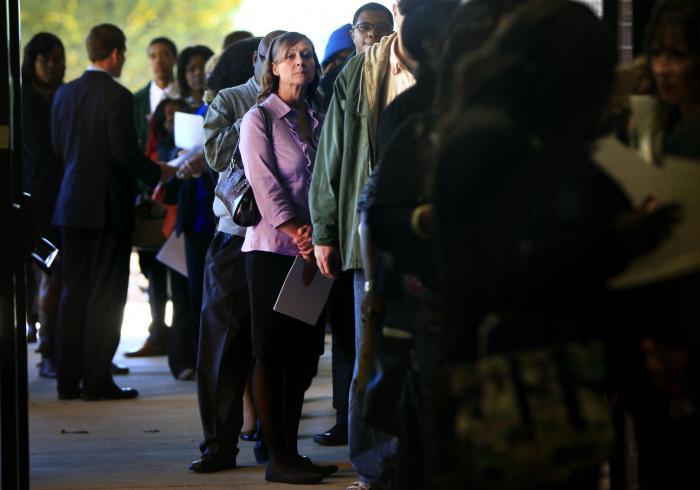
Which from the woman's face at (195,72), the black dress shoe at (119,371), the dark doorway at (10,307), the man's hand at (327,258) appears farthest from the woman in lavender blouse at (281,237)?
the black dress shoe at (119,371)

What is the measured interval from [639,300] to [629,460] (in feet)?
4.00

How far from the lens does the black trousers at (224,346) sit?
5781mm

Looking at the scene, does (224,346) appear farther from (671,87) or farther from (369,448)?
(671,87)

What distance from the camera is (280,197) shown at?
17.4ft

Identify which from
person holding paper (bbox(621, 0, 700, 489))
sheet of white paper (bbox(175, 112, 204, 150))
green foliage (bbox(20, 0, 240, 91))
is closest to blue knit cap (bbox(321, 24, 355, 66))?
sheet of white paper (bbox(175, 112, 204, 150))

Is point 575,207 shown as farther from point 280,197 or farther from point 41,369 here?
point 41,369

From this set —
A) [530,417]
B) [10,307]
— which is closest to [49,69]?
[10,307]

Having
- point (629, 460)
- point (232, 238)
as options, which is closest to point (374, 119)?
point (232, 238)

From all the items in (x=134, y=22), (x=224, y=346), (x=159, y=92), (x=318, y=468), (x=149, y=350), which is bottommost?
(x=318, y=468)

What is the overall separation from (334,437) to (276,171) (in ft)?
5.30

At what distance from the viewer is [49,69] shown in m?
8.62

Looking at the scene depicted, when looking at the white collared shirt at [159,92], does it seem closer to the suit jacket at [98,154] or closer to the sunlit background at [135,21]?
the suit jacket at [98,154]

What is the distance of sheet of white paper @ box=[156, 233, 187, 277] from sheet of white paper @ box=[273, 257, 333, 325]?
299cm

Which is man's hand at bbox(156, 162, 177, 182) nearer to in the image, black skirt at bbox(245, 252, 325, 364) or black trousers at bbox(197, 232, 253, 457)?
black trousers at bbox(197, 232, 253, 457)
